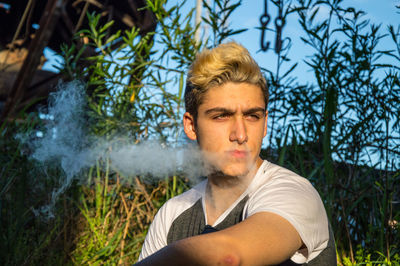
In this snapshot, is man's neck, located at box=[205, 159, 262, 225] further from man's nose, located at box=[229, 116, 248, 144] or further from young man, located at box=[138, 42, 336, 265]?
man's nose, located at box=[229, 116, 248, 144]

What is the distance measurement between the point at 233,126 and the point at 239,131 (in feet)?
0.13

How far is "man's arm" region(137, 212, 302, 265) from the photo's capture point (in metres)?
1.04

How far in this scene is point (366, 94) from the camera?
2426 mm

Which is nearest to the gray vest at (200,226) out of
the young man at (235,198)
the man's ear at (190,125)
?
the young man at (235,198)

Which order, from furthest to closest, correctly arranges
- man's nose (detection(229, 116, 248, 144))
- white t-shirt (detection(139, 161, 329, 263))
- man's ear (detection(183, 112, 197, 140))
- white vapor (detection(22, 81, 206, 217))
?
white vapor (detection(22, 81, 206, 217))
man's ear (detection(183, 112, 197, 140))
man's nose (detection(229, 116, 248, 144))
white t-shirt (detection(139, 161, 329, 263))

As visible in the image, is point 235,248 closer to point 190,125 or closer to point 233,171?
point 233,171

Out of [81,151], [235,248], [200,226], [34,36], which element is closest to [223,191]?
[200,226]

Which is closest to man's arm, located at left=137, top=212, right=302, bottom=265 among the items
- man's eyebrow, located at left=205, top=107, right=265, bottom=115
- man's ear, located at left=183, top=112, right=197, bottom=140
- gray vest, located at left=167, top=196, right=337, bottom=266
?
gray vest, located at left=167, top=196, right=337, bottom=266

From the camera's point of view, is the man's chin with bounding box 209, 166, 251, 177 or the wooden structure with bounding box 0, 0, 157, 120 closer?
the man's chin with bounding box 209, 166, 251, 177

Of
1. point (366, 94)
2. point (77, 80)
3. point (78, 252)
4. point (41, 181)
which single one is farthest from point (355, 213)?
point (41, 181)

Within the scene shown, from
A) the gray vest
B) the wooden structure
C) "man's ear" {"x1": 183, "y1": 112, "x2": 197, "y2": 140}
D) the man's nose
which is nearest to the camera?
the gray vest

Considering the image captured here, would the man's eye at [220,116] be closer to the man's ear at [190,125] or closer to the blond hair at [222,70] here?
the blond hair at [222,70]

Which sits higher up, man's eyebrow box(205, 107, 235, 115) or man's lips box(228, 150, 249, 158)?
man's eyebrow box(205, 107, 235, 115)

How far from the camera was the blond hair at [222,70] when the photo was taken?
1.67 m
